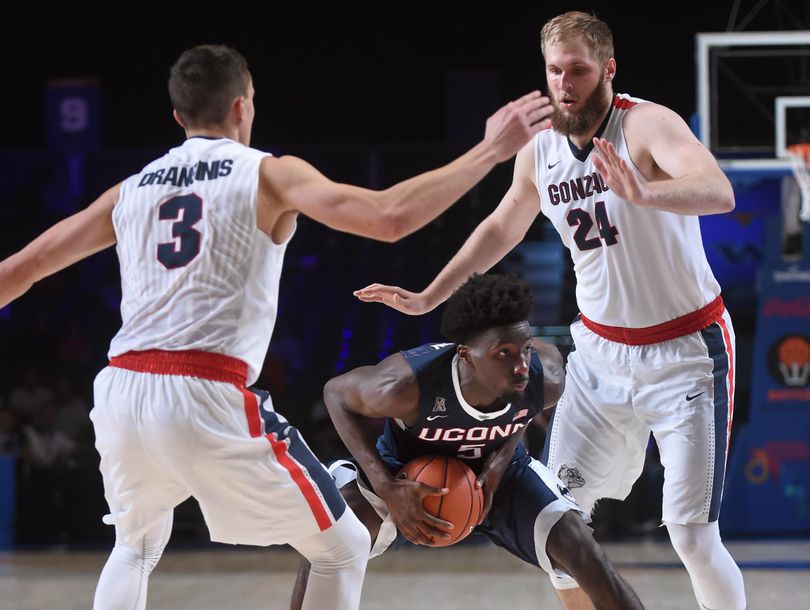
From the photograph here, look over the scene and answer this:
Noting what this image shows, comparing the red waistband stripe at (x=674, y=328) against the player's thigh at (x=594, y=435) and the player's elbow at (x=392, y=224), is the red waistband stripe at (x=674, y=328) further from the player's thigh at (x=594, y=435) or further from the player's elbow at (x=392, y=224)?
the player's elbow at (x=392, y=224)

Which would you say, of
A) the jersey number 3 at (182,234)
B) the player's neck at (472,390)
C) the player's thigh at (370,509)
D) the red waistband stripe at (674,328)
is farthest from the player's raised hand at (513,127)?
the player's thigh at (370,509)

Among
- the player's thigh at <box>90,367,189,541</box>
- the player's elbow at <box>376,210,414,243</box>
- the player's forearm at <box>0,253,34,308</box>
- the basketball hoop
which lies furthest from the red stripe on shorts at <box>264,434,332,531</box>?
the basketball hoop

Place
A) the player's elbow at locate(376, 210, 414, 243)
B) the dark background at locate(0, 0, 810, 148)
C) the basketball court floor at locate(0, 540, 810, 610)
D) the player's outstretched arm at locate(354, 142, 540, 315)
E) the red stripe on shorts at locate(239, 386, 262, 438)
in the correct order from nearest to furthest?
the player's elbow at locate(376, 210, 414, 243) → the red stripe on shorts at locate(239, 386, 262, 438) → the player's outstretched arm at locate(354, 142, 540, 315) → the basketball court floor at locate(0, 540, 810, 610) → the dark background at locate(0, 0, 810, 148)

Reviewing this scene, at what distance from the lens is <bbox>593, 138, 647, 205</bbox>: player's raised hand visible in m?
3.08

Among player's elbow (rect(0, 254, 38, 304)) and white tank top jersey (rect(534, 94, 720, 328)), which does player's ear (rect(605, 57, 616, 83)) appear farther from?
player's elbow (rect(0, 254, 38, 304))

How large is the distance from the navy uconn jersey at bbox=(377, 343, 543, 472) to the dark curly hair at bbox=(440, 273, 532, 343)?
0.13 m

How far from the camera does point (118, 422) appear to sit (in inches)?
113

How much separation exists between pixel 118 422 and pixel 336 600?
2.66 ft

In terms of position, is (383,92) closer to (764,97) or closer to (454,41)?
(454,41)

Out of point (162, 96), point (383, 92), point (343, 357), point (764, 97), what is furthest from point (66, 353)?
point (764, 97)

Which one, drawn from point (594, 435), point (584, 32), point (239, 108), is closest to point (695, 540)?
point (594, 435)

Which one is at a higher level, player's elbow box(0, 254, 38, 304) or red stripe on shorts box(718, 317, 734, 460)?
player's elbow box(0, 254, 38, 304)

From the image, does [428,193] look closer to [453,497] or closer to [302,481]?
[302,481]

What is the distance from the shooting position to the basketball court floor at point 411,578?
6301 mm
